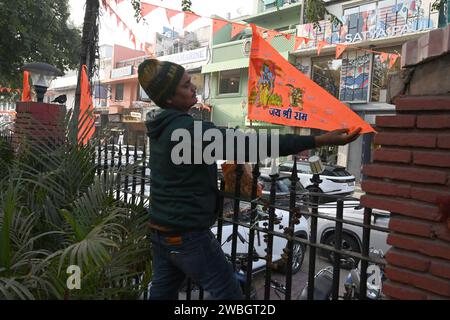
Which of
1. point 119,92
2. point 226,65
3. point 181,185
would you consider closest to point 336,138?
point 181,185

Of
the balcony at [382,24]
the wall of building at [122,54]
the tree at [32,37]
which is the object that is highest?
the wall of building at [122,54]

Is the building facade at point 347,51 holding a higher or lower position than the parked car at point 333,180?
higher

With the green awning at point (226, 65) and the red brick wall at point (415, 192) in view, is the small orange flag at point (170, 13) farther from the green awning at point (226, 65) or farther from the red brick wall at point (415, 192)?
the green awning at point (226, 65)

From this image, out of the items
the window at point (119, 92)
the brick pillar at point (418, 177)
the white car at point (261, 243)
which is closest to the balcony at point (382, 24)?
the white car at point (261, 243)

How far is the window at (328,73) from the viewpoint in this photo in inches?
751

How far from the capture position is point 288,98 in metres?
3.12

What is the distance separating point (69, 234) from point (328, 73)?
60.4ft

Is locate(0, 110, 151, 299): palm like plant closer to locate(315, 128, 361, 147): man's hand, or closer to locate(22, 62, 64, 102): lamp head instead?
locate(315, 128, 361, 147): man's hand

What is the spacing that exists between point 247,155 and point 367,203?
629 millimetres

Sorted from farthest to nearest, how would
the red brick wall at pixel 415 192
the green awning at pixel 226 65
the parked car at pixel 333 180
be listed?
the green awning at pixel 226 65 → the parked car at pixel 333 180 → the red brick wall at pixel 415 192

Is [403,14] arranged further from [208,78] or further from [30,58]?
[30,58]

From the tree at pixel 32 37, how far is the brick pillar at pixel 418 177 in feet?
28.9

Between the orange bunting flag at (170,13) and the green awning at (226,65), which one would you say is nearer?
the orange bunting flag at (170,13)

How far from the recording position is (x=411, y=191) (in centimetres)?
183
